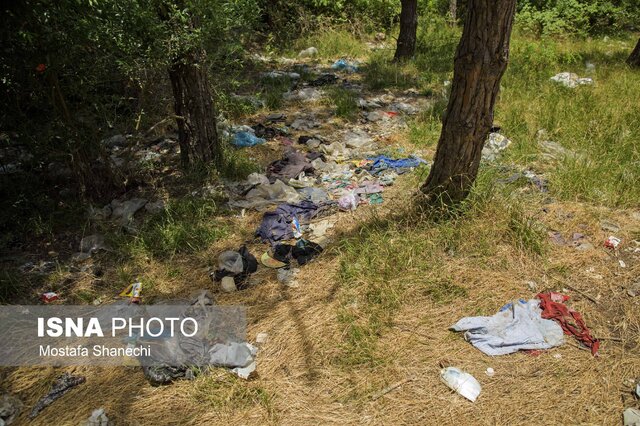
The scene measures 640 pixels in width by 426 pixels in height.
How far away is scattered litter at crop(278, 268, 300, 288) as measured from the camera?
2895 millimetres

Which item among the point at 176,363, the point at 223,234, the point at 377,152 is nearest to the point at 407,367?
the point at 176,363

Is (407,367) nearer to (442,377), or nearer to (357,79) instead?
(442,377)

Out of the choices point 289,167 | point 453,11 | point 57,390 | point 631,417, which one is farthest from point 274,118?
point 453,11

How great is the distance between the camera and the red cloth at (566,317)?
2.30 m

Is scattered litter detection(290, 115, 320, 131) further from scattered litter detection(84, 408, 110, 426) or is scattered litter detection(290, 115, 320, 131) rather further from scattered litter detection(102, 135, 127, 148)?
scattered litter detection(84, 408, 110, 426)

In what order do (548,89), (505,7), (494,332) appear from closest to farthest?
1. (494,332)
2. (505,7)
3. (548,89)

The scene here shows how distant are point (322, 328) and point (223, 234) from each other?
1283mm

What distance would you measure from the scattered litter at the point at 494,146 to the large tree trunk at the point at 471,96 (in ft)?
3.74

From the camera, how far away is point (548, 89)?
5.25m

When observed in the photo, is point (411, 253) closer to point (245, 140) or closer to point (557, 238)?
point (557, 238)

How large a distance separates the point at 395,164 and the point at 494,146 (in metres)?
1.06

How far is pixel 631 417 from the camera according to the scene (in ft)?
6.31

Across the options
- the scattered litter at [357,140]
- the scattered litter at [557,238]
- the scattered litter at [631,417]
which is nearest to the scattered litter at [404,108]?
the scattered litter at [357,140]

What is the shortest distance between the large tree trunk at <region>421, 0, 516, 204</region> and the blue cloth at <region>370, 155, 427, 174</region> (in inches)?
35.6
